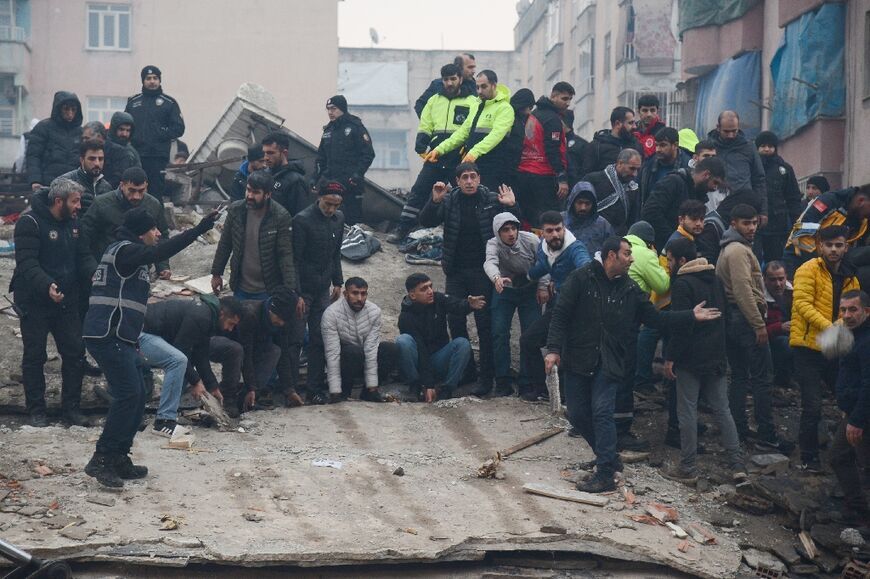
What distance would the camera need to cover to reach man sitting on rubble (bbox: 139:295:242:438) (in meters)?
10.1

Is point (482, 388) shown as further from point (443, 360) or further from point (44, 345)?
point (44, 345)

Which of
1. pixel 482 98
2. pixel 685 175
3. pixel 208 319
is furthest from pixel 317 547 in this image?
pixel 482 98

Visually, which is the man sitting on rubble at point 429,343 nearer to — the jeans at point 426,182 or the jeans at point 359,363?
the jeans at point 359,363

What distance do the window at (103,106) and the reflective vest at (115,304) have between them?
30.1 meters

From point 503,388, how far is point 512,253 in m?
1.37

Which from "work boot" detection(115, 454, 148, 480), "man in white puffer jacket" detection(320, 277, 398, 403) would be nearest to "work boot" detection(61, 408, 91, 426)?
"work boot" detection(115, 454, 148, 480)

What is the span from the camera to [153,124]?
14695 millimetres

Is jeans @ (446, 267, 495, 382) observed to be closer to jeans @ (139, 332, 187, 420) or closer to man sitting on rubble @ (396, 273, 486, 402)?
man sitting on rubble @ (396, 273, 486, 402)

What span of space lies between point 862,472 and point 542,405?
3.10 metres

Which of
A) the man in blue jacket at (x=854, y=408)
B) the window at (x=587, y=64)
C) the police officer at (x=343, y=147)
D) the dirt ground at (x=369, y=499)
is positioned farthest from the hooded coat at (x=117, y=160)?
the window at (x=587, y=64)

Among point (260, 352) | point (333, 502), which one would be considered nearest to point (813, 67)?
point (260, 352)

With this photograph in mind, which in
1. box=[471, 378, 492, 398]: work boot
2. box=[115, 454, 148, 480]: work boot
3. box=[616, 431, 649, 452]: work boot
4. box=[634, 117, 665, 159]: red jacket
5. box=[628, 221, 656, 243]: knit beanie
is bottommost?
box=[616, 431, 649, 452]: work boot

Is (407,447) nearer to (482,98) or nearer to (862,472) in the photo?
(862,472)

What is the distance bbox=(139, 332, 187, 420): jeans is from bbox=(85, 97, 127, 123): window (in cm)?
2903
